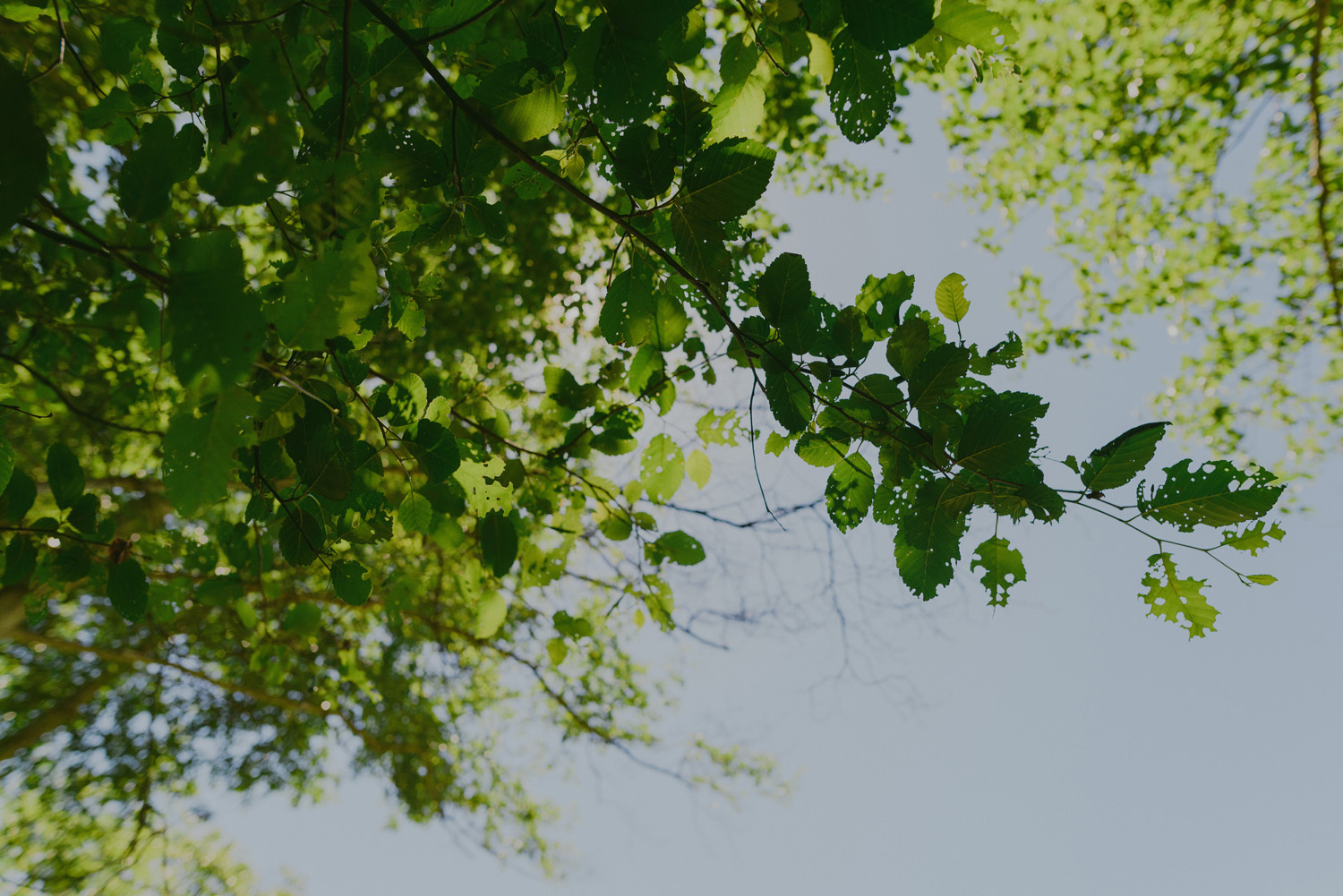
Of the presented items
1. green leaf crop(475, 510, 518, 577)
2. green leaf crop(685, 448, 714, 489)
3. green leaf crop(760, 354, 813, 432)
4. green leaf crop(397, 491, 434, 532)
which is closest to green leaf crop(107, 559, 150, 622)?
green leaf crop(397, 491, 434, 532)

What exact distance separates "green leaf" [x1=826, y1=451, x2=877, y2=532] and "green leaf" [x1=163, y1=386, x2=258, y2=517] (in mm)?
813

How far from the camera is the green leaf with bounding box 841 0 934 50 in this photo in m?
A: 0.60

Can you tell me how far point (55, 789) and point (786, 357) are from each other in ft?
22.0

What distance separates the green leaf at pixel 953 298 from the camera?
0.90m

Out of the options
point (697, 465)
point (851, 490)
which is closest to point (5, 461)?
point (697, 465)

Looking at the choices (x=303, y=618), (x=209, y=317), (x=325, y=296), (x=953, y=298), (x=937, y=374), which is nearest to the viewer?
(x=209, y=317)

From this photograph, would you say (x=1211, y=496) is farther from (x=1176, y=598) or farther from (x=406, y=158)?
(x=406, y=158)

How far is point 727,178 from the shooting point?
735 mm

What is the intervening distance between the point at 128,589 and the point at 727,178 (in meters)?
1.37

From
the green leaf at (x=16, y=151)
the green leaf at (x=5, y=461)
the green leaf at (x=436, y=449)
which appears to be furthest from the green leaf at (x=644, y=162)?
the green leaf at (x=5, y=461)

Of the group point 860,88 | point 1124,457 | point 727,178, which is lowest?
point 1124,457

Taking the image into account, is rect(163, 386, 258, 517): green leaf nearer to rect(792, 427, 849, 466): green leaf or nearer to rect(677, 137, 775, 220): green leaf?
rect(677, 137, 775, 220): green leaf

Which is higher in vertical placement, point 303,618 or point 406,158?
point 406,158

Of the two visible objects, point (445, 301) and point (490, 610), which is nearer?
point (445, 301)
